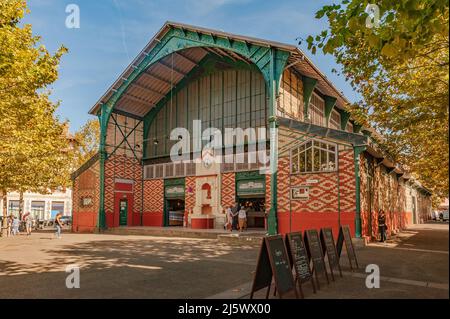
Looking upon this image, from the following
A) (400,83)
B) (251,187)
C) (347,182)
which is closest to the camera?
(400,83)

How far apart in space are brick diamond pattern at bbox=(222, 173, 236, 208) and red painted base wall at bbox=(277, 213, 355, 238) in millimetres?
5265

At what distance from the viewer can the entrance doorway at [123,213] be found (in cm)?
2667

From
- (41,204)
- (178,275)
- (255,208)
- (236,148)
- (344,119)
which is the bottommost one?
(178,275)

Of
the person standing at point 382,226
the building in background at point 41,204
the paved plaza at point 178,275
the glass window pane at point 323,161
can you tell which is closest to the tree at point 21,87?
the paved plaza at point 178,275

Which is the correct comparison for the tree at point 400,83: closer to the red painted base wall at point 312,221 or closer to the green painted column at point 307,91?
the red painted base wall at point 312,221

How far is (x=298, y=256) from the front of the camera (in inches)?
251

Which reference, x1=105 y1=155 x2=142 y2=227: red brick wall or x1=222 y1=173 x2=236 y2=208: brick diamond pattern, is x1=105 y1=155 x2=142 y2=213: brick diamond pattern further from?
x1=222 y1=173 x2=236 y2=208: brick diamond pattern

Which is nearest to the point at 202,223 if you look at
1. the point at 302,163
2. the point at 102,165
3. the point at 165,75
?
the point at 302,163

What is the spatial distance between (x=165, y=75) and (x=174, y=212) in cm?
1019

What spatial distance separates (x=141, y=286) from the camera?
714 cm

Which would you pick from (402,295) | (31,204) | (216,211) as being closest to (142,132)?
(216,211)

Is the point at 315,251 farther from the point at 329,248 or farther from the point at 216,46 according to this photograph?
the point at 216,46

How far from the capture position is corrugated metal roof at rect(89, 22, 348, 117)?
21206mm

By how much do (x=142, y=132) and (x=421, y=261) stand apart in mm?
22880
